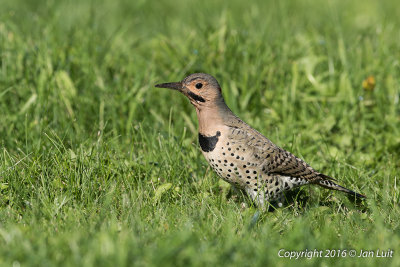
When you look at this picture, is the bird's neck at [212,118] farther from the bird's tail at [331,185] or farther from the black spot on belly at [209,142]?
the bird's tail at [331,185]

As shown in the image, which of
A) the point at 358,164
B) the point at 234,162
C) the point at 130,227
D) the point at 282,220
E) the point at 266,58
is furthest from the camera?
the point at 266,58

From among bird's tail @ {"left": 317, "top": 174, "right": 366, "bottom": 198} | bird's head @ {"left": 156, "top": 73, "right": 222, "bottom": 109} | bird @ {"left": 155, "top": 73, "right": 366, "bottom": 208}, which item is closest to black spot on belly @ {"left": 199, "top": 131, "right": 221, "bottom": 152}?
bird @ {"left": 155, "top": 73, "right": 366, "bottom": 208}

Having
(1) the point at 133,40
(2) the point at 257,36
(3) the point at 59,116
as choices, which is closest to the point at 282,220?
(3) the point at 59,116

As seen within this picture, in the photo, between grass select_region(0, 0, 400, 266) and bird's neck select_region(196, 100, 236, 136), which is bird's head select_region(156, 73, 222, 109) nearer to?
bird's neck select_region(196, 100, 236, 136)

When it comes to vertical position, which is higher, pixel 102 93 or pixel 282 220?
pixel 102 93

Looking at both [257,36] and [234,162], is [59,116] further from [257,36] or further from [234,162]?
[257,36]

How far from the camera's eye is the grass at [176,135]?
10.9ft

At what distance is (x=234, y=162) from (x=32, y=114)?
2.31 meters

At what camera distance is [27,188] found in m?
4.18

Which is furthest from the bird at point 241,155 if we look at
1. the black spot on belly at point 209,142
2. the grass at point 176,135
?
the grass at point 176,135

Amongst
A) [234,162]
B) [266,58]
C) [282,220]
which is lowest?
[282,220]

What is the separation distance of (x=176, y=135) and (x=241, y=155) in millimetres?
1081

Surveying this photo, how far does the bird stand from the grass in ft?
0.69

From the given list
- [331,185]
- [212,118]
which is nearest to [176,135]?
[212,118]
